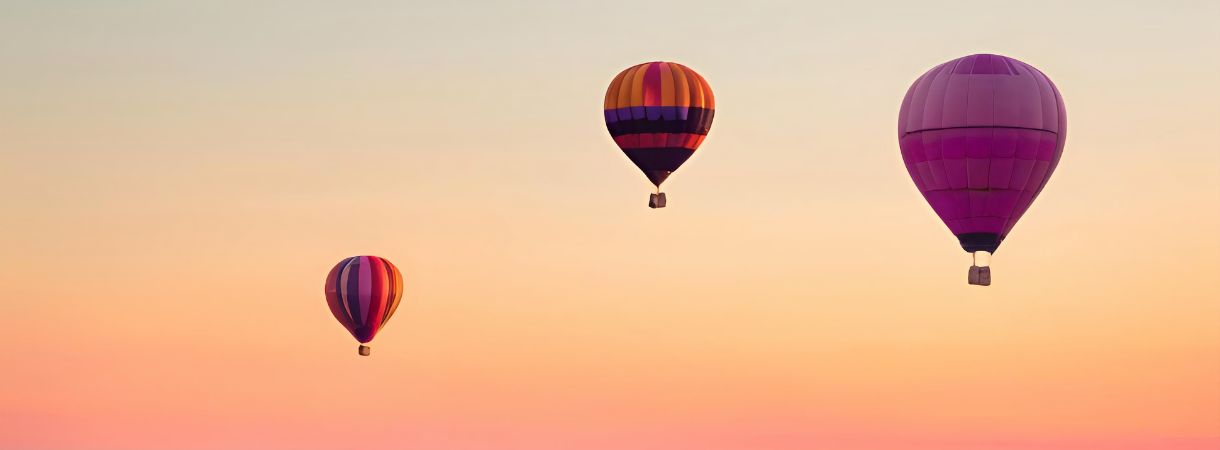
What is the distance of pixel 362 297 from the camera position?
92625 millimetres

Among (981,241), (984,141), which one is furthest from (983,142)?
(981,241)

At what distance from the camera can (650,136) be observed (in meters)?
79.8

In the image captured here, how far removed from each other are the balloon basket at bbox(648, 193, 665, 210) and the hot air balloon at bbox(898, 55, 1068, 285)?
11.4 metres

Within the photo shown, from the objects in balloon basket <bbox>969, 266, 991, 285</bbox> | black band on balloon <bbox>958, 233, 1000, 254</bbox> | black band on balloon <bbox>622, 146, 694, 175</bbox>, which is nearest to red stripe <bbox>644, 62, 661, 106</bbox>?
black band on balloon <bbox>622, 146, 694, 175</bbox>

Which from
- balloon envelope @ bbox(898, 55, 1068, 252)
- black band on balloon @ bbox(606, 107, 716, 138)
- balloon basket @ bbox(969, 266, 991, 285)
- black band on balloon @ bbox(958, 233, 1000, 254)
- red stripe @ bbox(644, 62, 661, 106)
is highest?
red stripe @ bbox(644, 62, 661, 106)

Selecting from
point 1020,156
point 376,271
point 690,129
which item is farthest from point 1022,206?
point 376,271

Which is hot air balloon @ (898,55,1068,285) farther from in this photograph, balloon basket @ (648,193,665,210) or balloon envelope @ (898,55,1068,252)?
balloon basket @ (648,193,665,210)

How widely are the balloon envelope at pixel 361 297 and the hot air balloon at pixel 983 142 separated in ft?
94.3

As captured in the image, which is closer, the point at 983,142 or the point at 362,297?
the point at 983,142

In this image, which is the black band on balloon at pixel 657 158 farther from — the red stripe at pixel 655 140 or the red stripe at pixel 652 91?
the red stripe at pixel 652 91

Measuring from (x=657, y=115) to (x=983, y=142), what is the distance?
548 inches

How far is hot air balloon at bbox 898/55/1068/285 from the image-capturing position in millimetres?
70312

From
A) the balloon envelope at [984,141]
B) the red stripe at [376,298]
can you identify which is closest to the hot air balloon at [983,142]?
the balloon envelope at [984,141]

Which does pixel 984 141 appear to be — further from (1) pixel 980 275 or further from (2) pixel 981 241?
(1) pixel 980 275
